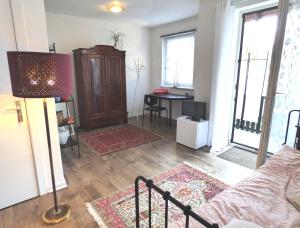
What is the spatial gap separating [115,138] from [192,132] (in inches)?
60.6

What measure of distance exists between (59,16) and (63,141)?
2.67 meters

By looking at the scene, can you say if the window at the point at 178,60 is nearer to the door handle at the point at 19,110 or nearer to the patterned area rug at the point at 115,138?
the patterned area rug at the point at 115,138

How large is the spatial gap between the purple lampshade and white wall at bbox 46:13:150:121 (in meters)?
3.06

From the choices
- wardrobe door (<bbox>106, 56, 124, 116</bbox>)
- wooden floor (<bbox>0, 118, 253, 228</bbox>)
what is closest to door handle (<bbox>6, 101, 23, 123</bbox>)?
wooden floor (<bbox>0, 118, 253, 228</bbox>)

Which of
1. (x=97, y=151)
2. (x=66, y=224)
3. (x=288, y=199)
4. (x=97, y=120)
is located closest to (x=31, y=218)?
(x=66, y=224)

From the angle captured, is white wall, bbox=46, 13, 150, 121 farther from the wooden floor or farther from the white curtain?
the white curtain

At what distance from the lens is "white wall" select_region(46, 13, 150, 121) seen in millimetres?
3994

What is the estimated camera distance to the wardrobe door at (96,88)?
4035 millimetres

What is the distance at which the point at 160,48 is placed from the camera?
5.18 metres

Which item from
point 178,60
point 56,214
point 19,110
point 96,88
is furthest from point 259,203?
point 178,60

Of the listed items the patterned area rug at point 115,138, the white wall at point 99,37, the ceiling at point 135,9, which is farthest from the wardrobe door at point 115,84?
the ceiling at point 135,9

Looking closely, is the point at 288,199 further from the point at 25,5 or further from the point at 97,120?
the point at 97,120

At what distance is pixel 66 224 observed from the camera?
67.3 inches

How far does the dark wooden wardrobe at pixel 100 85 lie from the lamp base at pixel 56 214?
8.10ft
